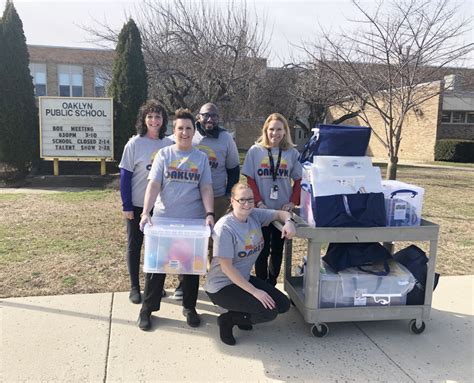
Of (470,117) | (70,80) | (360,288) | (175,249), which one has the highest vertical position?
(70,80)

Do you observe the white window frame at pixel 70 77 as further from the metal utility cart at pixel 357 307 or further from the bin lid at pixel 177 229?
the metal utility cart at pixel 357 307

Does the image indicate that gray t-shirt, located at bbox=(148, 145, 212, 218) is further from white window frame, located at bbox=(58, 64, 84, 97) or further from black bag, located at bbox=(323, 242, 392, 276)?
white window frame, located at bbox=(58, 64, 84, 97)

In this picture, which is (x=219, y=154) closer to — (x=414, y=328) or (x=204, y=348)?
(x=204, y=348)

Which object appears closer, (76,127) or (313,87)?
(76,127)

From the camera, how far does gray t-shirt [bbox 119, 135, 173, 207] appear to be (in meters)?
3.95

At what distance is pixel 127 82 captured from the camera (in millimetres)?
13375

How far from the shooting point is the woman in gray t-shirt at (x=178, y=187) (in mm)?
3549

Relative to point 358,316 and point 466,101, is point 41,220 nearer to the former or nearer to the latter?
point 358,316

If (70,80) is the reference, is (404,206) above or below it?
below

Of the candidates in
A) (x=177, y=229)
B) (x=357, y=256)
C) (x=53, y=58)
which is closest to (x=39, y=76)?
(x=53, y=58)

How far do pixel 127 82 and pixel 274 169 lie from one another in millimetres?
10599

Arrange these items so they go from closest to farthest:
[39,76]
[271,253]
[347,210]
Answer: [347,210] → [271,253] → [39,76]

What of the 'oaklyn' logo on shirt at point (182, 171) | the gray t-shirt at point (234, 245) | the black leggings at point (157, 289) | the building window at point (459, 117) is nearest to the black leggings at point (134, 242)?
the black leggings at point (157, 289)

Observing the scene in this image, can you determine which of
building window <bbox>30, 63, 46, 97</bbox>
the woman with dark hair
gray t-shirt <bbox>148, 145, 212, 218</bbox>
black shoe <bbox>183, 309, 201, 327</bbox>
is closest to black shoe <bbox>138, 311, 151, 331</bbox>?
black shoe <bbox>183, 309, 201, 327</bbox>
